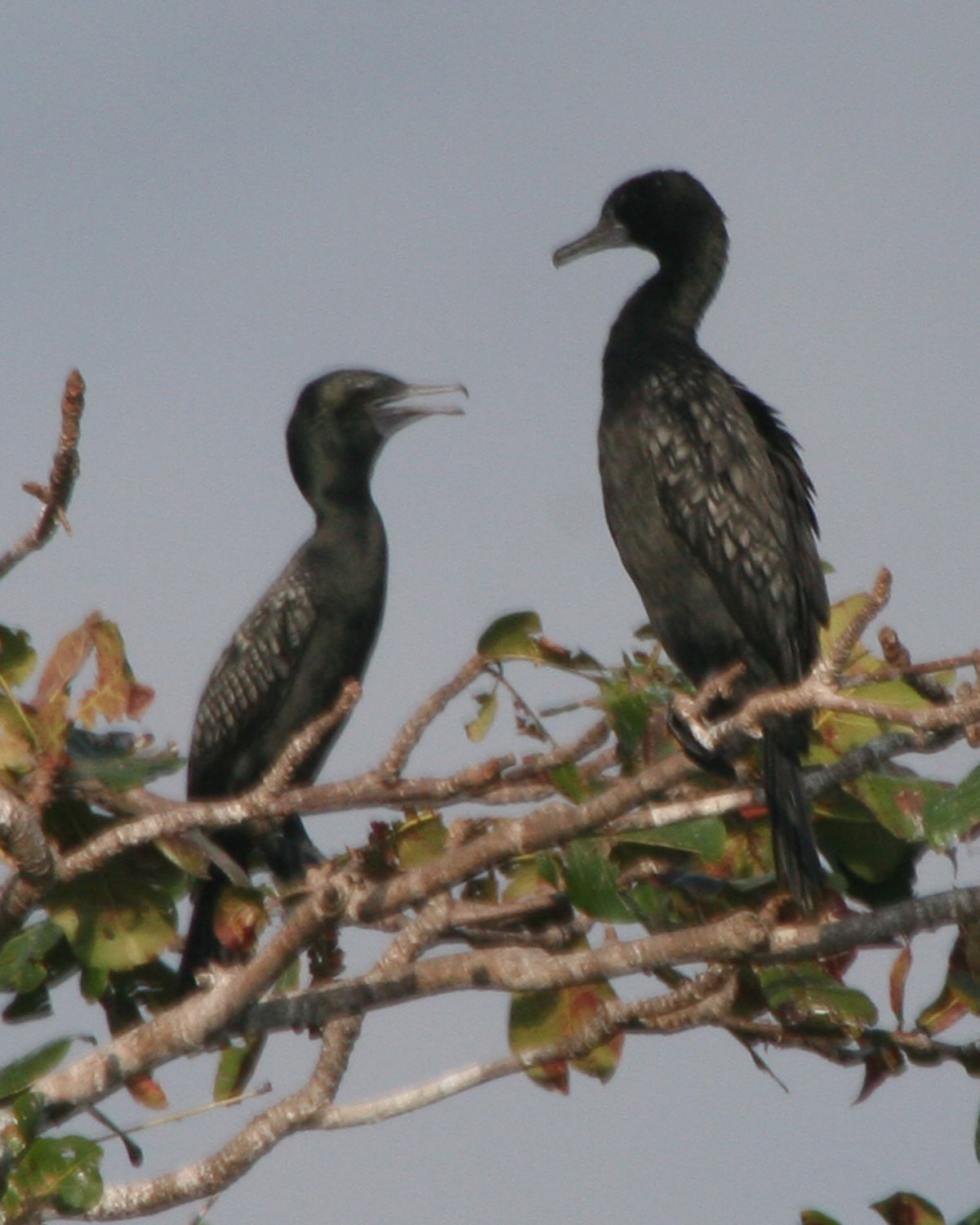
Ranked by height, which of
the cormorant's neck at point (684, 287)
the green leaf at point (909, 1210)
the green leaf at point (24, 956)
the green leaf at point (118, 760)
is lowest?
the green leaf at point (909, 1210)

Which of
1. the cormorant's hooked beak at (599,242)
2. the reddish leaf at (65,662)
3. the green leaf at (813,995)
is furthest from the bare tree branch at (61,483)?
the cormorant's hooked beak at (599,242)

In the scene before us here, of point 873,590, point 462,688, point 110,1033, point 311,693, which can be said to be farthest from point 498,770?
point 311,693

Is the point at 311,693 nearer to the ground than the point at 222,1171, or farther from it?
farther from it

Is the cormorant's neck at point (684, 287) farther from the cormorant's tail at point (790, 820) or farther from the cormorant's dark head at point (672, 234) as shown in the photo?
the cormorant's tail at point (790, 820)

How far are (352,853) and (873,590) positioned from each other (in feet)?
3.35

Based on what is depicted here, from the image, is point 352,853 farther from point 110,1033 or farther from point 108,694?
point 110,1033

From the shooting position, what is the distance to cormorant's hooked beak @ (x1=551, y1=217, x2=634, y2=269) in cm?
654

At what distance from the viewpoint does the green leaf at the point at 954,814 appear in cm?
344

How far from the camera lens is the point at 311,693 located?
6129 millimetres

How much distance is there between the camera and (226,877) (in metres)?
4.64

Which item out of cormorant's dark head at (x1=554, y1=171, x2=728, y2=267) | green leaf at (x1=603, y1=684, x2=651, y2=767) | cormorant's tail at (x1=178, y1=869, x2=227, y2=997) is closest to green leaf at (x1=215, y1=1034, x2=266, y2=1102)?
cormorant's tail at (x1=178, y1=869, x2=227, y2=997)

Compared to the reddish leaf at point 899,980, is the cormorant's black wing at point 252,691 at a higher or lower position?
higher

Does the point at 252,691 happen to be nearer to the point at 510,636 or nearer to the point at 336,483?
the point at 336,483

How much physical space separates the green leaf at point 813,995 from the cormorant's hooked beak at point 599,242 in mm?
3345
